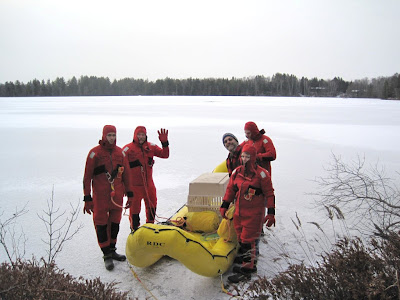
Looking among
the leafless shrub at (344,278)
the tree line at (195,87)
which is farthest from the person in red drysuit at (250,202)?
the tree line at (195,87)

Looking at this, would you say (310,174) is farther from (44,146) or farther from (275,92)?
(275,92)

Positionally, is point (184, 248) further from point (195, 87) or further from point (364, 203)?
point (195, 87)

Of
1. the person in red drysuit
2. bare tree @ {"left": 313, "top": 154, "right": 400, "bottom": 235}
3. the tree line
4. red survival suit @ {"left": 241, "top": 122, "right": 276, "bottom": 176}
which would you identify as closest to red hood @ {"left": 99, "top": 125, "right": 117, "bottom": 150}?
the person in red drysuit

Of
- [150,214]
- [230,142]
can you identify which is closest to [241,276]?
[230,142]

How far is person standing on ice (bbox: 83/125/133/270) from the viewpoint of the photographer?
3.31 meters

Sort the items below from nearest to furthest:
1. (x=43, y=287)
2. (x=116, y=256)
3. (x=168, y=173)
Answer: (x=43, y=287) → (x=116, y=256) → (x=168, y=173)

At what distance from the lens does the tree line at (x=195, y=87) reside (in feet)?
225

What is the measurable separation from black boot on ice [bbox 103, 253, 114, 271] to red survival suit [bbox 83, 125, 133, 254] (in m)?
0.05

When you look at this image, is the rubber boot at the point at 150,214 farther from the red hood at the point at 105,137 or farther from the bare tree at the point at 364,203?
the bare tree at the point at 364,203

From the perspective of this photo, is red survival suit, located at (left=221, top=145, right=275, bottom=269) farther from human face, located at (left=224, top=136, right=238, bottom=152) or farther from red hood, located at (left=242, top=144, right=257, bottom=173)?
human face, located at (left=224, top=136, right=238, bottom=152)

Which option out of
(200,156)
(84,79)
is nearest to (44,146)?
(200,156)

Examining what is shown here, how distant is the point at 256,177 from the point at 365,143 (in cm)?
776

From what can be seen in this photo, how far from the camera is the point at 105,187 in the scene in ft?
11.0

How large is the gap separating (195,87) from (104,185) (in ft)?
219
